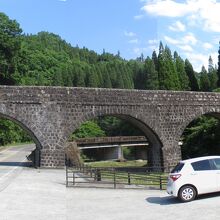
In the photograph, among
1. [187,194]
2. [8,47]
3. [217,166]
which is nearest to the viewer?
[187,194]

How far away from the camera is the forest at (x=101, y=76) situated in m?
37.4

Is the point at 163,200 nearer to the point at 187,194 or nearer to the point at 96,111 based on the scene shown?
the point at 187,194

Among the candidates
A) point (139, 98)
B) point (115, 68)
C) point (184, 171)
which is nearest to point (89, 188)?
point (184, 171)

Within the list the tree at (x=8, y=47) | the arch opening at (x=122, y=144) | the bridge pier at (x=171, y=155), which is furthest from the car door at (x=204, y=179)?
the tree at (x=8, y=47)

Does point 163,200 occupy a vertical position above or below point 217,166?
below

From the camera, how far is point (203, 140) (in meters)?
35.7

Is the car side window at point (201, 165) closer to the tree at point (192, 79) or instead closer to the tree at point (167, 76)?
the tree at point (167, 76)

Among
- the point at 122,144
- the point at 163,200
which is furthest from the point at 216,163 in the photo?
the point at 122,144

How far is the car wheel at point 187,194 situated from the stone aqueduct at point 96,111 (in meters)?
11.3

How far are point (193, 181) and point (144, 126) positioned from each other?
1375 centimetres

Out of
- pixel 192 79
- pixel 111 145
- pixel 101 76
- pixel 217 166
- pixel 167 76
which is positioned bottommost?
pixel 217 166

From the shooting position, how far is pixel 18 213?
1144 cm

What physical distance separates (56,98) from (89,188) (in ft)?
26.1

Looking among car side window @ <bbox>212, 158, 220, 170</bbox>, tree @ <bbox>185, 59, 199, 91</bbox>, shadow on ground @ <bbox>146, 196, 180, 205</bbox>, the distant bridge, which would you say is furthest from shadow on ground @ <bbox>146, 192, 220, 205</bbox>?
tree @ <bbox>185, 59, 199, 91</bbox>
